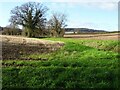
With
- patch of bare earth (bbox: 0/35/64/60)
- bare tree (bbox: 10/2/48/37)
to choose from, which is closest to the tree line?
bare tree (bbox: 10/2/48/37)

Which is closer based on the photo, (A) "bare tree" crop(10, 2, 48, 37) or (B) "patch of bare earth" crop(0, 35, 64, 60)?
(B) "patch of bare earth" crop(0, 35, 64, 60)

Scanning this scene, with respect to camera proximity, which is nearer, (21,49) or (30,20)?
(21,49)

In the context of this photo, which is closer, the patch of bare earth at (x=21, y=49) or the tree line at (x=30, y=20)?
the patch of bare earth at (x=21, y=49)

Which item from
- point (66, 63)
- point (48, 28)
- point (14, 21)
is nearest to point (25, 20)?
point (14, 21)

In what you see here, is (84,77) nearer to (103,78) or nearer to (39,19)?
(103,78)

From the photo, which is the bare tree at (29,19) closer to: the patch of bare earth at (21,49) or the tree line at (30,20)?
the tree line at (30,20)

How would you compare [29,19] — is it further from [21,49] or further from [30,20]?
[21,49]

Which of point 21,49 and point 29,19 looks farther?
point 29,19

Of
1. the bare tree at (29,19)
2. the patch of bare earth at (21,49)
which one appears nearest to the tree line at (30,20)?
Answer: the bare tree at (29,19)

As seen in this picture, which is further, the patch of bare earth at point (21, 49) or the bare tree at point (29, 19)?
the bare tree at point (29, 19)

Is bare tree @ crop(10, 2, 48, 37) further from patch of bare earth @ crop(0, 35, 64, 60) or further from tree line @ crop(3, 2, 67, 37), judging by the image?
patch of bare earth @ crop(0, 35, 64, 60)

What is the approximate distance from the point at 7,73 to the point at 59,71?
229cm

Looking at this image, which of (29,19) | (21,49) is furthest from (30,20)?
(21,49)

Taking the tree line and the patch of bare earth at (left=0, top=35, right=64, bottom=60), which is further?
the tree line
